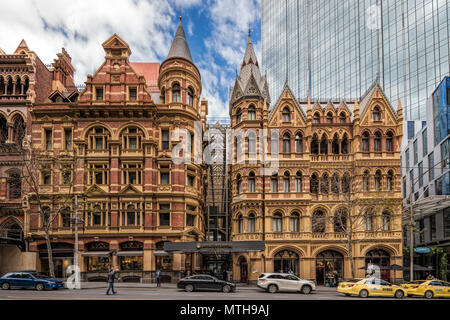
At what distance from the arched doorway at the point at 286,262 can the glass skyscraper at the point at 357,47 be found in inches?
1994

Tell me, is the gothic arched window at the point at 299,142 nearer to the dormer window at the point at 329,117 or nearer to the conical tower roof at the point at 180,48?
the dormer window at the point at 329,117

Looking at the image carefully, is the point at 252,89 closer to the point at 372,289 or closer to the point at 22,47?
the point at 372,289

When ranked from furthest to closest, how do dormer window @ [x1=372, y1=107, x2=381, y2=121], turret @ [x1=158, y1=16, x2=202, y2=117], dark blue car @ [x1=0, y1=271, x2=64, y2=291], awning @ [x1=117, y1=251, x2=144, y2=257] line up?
dormer window @ [x1=372, y1=107, x2=381, y2=121], turret @ [x1=158, y1=16, x2=202, y2=117], awning @ [x1=117, y1=251, x2=144, y2=257], dark blue car @ [x1=0, y1=271, x2=64, y2=291]

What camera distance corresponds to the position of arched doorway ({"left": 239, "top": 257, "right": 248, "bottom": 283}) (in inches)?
1417

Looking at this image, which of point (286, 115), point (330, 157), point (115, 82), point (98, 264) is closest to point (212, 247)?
point (98, 264)

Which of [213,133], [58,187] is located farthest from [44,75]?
[213,133]

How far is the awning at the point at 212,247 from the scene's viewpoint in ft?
105

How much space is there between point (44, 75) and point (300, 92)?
244 feet

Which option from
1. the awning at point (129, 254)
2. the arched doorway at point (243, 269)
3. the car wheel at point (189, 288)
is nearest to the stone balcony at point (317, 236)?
the arched doorway at point (243, 269)

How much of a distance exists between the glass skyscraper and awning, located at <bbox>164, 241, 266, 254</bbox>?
53380 mm

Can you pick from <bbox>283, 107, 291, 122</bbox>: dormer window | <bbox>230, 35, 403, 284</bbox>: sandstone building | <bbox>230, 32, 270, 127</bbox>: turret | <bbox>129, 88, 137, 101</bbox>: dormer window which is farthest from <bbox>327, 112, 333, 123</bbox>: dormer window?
<bbox>129, 88, 137, 101</bbox>: dormer window

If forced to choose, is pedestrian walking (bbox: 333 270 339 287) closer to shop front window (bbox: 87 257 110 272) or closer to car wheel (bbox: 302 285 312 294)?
car wheel (bbox: 302 285 312 294)

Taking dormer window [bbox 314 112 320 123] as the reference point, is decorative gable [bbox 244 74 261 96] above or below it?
above

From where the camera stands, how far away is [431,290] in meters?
24.9
